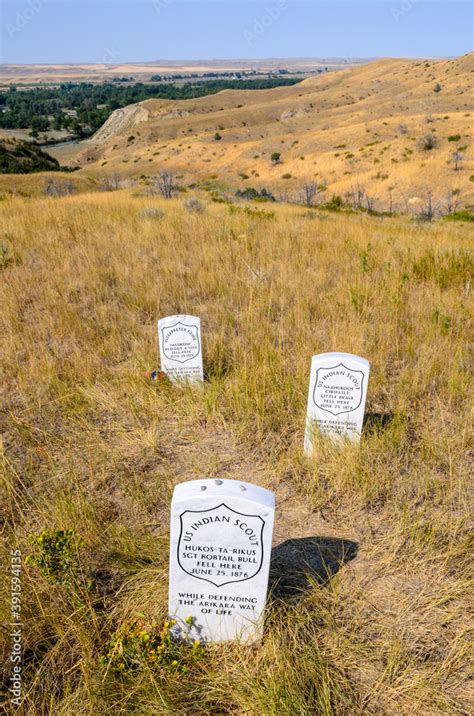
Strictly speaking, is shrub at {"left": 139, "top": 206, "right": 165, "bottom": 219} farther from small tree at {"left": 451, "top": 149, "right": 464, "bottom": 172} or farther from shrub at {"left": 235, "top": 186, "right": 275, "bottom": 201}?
small tree at {"left": 451, "top": 149, "right": 464, "bottom": 172}

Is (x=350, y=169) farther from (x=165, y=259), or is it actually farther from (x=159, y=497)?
(x=159, y=497)

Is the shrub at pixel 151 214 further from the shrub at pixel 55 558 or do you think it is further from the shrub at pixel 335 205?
the shrub at pixel 335 205

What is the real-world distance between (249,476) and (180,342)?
1294 millimetres

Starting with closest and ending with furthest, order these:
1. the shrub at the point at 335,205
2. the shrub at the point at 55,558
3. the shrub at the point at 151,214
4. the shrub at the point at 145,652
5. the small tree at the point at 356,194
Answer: the shrub at the point at 145,652
the shrub at the point at 55,558
the shrub at the point at 151,214
the shrub at the point at 335,205
the small tree at the point at 356,194

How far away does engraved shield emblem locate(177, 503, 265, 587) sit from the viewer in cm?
186

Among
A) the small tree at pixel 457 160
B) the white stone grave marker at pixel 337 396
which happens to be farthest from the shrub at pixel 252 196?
the white stone grave marker at pixel 337 396

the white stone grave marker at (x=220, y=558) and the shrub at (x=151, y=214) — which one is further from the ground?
the shrub at (x=151, y=214)

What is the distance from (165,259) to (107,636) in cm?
532

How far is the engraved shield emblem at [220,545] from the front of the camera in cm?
186

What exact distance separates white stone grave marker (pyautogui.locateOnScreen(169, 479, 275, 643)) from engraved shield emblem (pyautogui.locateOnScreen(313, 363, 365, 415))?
119 cm

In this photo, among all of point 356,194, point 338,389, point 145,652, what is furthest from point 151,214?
point 356,194

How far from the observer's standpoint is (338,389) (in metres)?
2.95

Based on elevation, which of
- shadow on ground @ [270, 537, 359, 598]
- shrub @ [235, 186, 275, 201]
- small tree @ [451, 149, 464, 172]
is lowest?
shadow on ground @ [270, 537, 359, 598]

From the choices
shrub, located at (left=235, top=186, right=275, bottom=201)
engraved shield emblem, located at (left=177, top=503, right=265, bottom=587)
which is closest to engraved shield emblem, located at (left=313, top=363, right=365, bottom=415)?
engraved shield emblem, located at (left=177, top=503, right=265, bottom=587)
